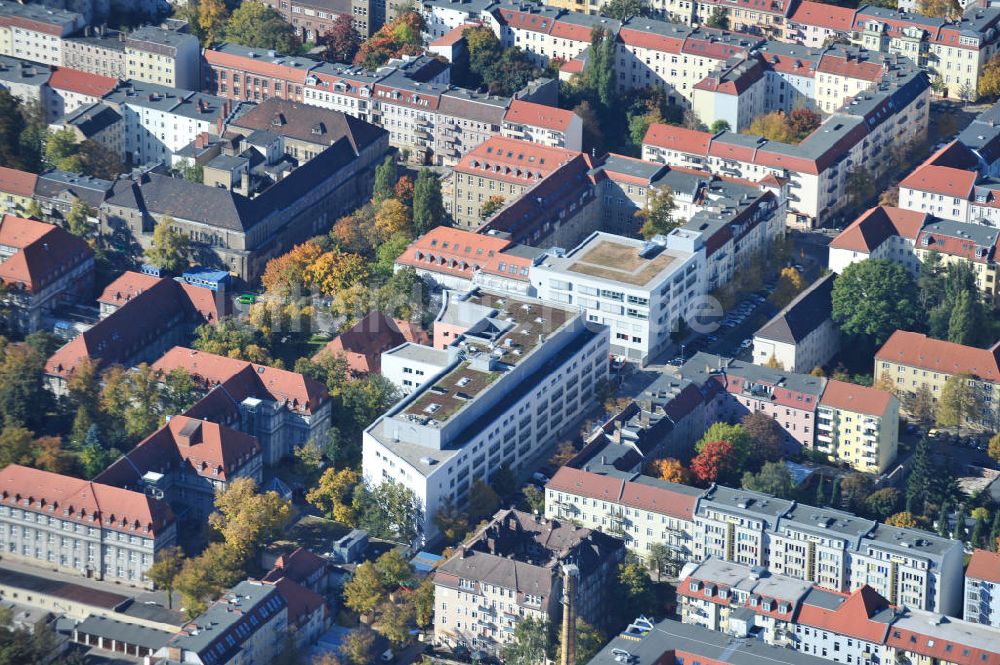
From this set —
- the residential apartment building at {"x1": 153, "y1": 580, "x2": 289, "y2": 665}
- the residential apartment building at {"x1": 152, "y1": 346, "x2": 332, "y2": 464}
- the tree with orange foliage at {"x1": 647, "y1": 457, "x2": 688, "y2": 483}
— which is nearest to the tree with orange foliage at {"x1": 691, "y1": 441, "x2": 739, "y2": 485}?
the tree with orange foliage at {"x1": 647, "y1": 457, "x2": 688, "y2": 483}

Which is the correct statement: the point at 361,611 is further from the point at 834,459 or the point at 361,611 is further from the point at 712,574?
the point at 834,459

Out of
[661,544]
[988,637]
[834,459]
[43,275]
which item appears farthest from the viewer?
[43,275]

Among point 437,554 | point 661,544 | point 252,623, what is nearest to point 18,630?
point 252,623

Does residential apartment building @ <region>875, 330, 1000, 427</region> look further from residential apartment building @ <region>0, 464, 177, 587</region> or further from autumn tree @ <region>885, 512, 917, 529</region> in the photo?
residential apartment building @ <region>0, 464, 177, 587</region>

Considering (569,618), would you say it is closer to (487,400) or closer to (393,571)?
(393,571)

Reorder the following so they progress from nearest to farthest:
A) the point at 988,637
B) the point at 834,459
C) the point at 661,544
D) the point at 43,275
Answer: the point at 988,637 → the point at 661,544 → the point at 834,459 → the point at 43,275

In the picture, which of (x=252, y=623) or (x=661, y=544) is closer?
(x=252, y=623)

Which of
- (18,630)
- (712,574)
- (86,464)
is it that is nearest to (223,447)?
(86,464)
